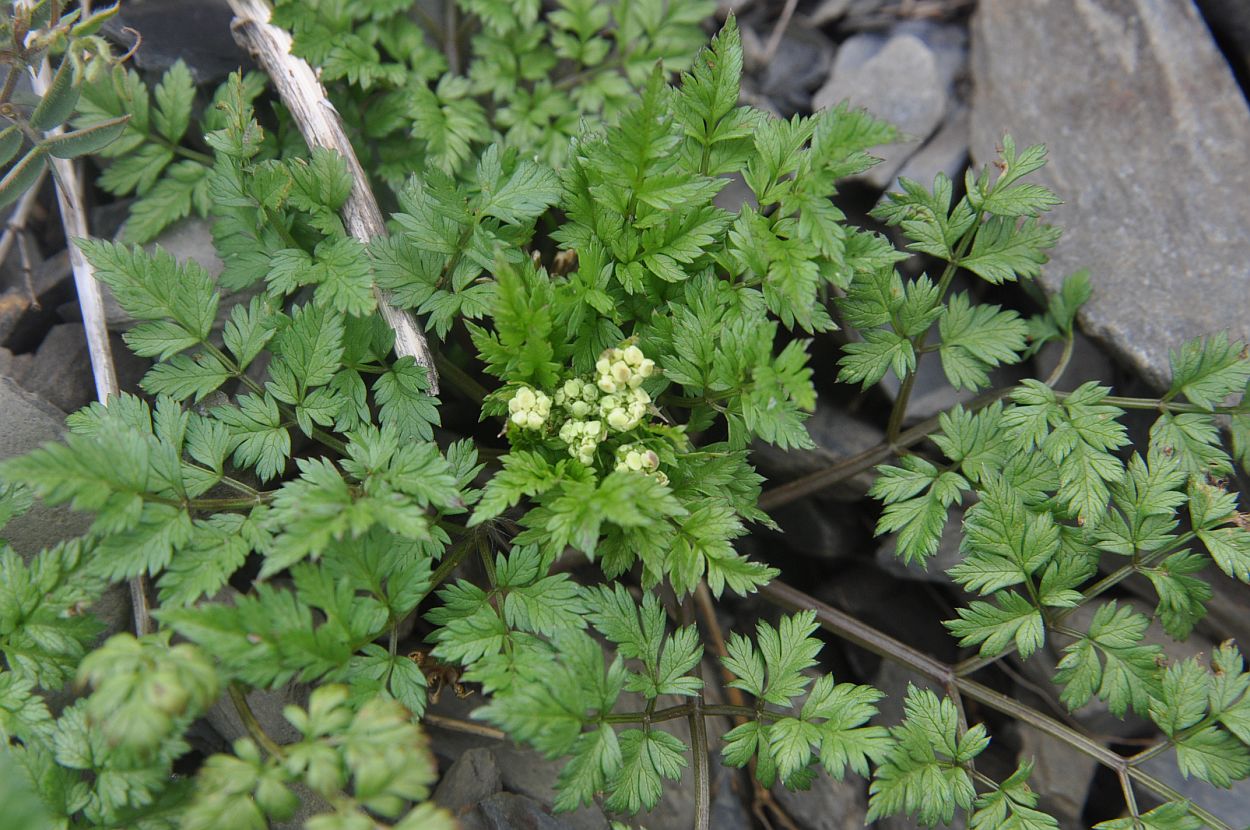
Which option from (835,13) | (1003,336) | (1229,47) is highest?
(835,13)

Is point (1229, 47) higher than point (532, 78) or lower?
lower

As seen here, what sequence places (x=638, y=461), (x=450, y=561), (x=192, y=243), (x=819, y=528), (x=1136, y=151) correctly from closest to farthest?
(x=638, y=461), (x=450, y=561), (x=192, y=243), (x=1136, y=151), (x=819, y=528)

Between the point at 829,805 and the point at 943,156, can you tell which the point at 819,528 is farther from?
the point at 943,156

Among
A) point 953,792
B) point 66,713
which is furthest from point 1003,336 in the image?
point 66,713

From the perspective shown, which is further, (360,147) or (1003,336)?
(360,147)

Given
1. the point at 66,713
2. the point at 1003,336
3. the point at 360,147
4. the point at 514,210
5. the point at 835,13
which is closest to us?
the point at 66,713

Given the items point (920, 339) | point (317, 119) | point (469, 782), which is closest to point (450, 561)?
point (469, 782)

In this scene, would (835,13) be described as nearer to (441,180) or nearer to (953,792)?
(441,180)
